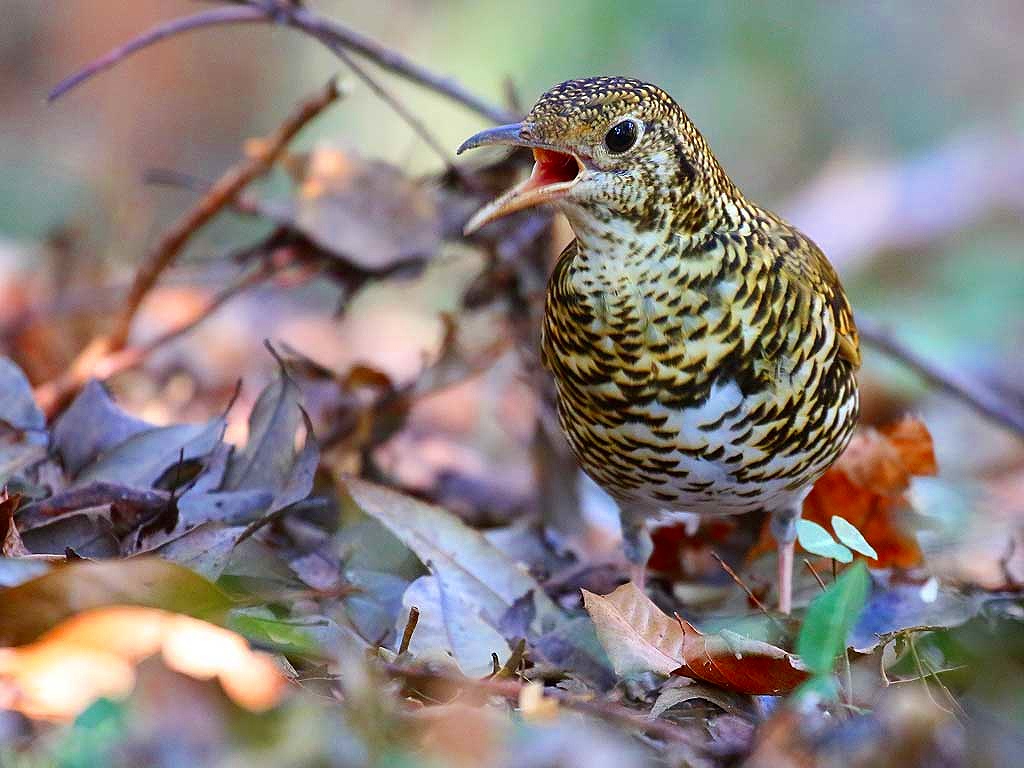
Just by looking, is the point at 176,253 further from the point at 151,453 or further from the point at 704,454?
the point at 704,454

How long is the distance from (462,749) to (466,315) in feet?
9.18

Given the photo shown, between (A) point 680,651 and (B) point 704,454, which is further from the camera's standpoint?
(B) point 704,454

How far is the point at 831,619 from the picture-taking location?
247cm

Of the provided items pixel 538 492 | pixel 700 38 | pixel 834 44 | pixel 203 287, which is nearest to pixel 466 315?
pixel 538 492

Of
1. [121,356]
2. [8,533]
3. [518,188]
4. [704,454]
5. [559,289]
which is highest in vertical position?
[518,188]

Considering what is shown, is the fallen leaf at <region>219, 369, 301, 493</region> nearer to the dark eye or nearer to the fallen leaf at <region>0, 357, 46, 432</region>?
the fallen leaf at <region>0, 357, 46, 432</region>

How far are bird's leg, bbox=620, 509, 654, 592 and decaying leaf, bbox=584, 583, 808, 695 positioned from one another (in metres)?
0.73

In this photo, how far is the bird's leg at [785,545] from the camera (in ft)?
12.5

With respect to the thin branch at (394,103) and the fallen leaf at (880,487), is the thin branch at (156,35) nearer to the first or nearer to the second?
the thin branch at (394,103)

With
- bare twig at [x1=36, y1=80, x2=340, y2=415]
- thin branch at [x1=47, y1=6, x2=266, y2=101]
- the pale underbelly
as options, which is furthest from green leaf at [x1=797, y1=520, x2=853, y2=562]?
thin branch at [x1=47, y1=6, x2=266, y2=101]

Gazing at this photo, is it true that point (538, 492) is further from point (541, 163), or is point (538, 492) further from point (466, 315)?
point (541, 163)

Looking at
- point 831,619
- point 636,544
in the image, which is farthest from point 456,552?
point 831,619

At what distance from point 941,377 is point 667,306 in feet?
7.81

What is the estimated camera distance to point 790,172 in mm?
10844
